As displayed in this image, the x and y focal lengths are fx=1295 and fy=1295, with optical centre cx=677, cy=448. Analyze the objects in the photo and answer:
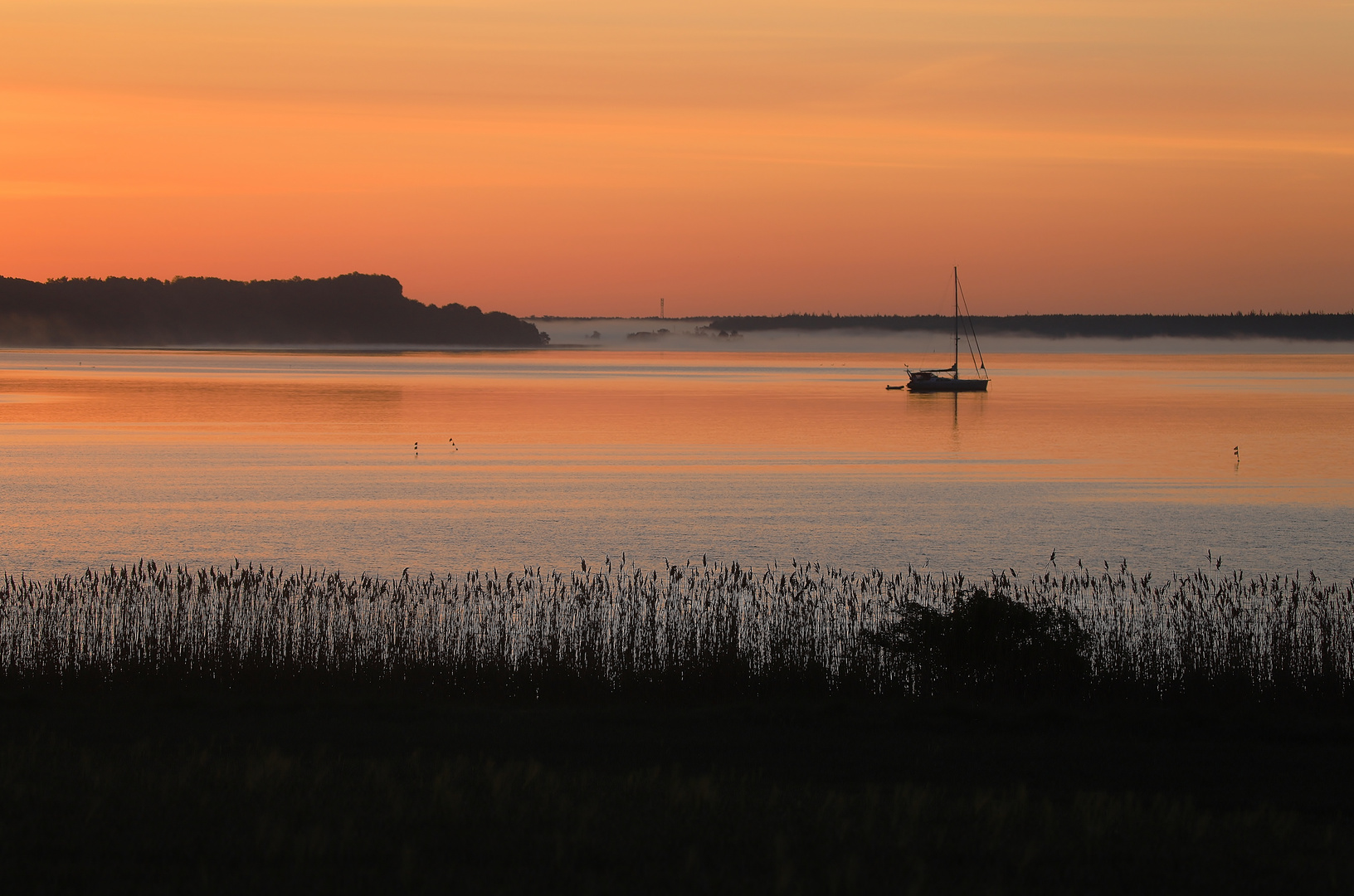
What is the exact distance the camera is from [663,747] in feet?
37.5

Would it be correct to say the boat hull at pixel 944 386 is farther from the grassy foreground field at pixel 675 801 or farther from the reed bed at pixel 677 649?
the grassy foreground field at pixel 675 801

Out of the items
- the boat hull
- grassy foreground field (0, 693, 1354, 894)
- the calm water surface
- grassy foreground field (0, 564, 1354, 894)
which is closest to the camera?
grassy foreground field (0, 693, 1354, 894)

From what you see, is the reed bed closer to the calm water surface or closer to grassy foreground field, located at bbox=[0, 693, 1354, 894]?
grassy foreground field, located at bbox=[0, 693, 1354, 894]

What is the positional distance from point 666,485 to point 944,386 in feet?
253

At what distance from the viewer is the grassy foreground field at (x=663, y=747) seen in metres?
7.71

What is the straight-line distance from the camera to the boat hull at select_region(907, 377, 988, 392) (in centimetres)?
11106

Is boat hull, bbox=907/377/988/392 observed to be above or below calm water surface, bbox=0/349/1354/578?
above

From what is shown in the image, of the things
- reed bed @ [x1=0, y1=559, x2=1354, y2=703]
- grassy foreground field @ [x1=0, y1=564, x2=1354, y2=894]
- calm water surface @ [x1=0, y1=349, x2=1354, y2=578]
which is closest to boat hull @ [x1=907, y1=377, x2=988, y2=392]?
calm water surface @ [x1=0, y1=349, x2=1354, y2=578]

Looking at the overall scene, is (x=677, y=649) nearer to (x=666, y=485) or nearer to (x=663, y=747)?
(x=663, y=747)

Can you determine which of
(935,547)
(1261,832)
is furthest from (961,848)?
(935,547)

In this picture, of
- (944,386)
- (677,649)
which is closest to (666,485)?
(677,649)

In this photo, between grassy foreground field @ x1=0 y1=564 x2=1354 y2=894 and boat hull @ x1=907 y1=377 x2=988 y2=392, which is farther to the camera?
boat hull @ x1=907 y1=377 x2=988 y2=392

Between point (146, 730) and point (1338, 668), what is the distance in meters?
12.4

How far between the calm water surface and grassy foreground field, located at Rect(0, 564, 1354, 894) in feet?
20.8
